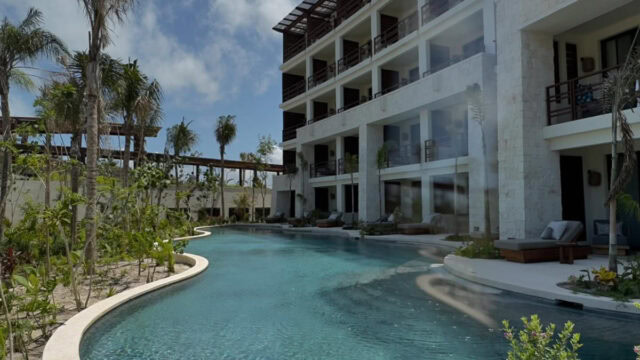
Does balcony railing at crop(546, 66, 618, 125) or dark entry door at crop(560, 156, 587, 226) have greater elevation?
balcony railing at crop(546, 66, 618, 125)

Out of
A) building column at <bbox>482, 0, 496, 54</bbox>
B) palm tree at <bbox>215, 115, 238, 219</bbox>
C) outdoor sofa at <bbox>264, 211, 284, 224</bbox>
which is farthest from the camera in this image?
palm tree at <bbox>215, 115, 238, 219</bbox>

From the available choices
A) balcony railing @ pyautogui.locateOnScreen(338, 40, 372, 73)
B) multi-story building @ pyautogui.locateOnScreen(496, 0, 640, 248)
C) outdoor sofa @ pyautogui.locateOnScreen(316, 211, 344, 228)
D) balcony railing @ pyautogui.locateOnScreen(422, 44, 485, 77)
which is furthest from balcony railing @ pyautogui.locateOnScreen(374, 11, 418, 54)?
multi-story building @ pyautogui.locateOnScreen(496, 0, 640, 248)

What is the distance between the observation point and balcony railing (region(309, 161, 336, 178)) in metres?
27.0

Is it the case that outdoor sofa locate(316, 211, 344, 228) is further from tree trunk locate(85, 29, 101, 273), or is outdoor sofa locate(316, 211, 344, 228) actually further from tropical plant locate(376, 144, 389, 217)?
tree trunk locate(85, 29, 101, 273)

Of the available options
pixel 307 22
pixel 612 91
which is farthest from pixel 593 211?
pixel 307 22

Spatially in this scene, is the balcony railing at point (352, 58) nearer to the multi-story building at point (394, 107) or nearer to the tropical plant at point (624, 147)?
the multi-story building at point (394, 107)

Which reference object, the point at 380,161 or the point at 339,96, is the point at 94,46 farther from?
the point at 339,96

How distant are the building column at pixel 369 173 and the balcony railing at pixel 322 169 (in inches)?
216

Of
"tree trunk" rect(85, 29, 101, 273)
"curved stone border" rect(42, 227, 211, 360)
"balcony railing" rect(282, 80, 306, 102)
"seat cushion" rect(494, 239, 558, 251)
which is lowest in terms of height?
"curved stone border" rect(42, 227, 211, 360)

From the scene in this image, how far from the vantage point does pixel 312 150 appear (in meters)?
28.4

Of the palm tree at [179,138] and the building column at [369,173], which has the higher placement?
the palm tree at [179,138]

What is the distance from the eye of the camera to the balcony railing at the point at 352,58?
24453 millimetres

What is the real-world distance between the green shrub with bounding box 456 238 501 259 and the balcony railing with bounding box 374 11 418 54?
13948 mm

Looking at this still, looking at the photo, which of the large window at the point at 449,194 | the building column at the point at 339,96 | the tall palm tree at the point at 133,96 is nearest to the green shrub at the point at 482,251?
the large window at the point at 449,194
